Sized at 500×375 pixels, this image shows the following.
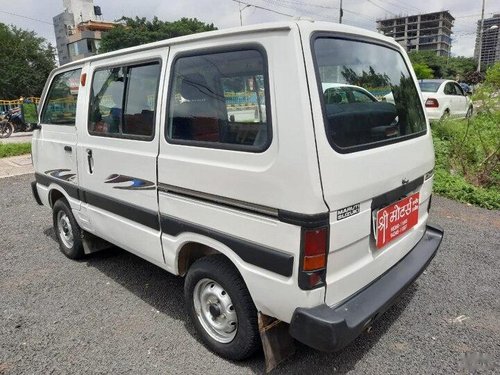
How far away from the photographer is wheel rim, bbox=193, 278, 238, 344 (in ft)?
7.98

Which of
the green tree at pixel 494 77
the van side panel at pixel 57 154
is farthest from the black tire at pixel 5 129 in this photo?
the green tree at pixel 494 77

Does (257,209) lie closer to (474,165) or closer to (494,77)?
(494,77)

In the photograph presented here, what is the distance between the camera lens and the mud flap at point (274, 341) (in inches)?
87.2

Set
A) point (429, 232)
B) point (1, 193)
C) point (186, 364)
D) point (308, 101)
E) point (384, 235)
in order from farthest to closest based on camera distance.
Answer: point (1, 193), point (429, 232), point (186, 364), point (384, 235), point (308, 101)

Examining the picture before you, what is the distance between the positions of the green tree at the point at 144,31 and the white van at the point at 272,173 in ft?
155

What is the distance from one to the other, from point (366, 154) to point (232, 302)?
1159 mm

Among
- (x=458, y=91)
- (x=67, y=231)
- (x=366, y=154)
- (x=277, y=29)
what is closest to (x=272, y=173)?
(x=366, y=154)

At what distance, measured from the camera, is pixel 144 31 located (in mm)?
48250

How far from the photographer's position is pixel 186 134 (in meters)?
2.41

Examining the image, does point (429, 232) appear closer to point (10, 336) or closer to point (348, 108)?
point (348, 108)

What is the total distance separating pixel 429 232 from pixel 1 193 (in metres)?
7.09

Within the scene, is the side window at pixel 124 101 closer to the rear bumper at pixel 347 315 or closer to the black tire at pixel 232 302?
the black tire at pixel 232 302

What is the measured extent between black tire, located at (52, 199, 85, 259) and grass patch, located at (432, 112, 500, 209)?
4.96 m

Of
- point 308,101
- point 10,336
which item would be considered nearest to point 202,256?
point 308,101
